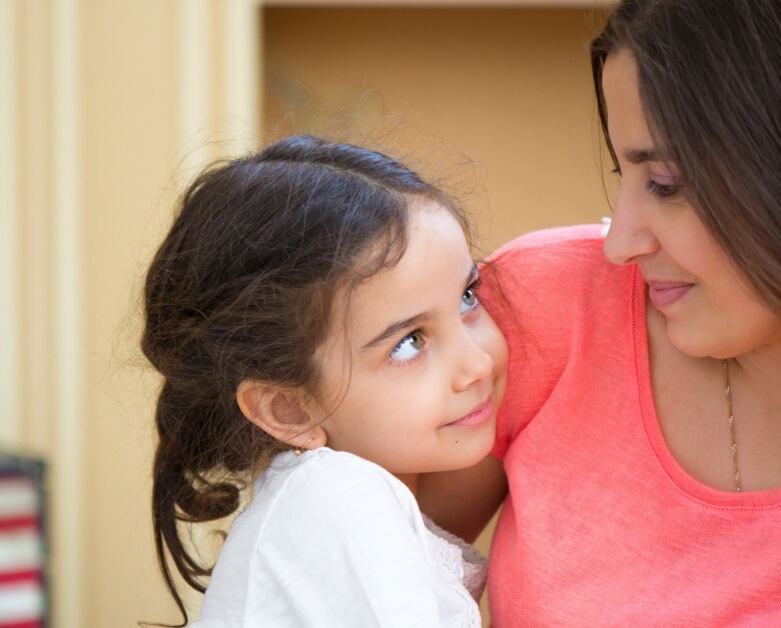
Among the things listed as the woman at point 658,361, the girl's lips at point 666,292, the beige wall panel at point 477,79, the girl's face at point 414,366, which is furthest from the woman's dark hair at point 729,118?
the beige wall panel at point 477,79

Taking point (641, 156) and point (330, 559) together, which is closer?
point (330, 559)

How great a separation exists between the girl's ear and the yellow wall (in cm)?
Result: 126

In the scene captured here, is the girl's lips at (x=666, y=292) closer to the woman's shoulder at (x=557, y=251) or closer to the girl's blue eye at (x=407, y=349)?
the woman's shoulder at (x=557, y=251)

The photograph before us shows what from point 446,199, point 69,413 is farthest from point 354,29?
point 446,199

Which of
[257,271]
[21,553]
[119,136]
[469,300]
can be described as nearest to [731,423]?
[469,300]

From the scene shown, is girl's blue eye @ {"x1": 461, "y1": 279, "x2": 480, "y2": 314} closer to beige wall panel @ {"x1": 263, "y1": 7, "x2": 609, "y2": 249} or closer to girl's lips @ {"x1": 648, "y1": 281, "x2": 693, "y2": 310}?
girl's lips @ {"x1": 648, "y1": 281, "x2": 693, "y2": 310}

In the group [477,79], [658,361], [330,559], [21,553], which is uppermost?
[477,79]

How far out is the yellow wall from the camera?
8.82ft

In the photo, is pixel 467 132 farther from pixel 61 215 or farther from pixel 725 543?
pixel 725 543

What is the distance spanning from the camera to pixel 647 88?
4.31 feet

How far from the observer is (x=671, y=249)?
1346 millimetres

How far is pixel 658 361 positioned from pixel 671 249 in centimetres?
24

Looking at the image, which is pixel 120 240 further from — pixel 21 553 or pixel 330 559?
pixel 330 559

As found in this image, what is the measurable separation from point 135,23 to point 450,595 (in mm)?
1830
